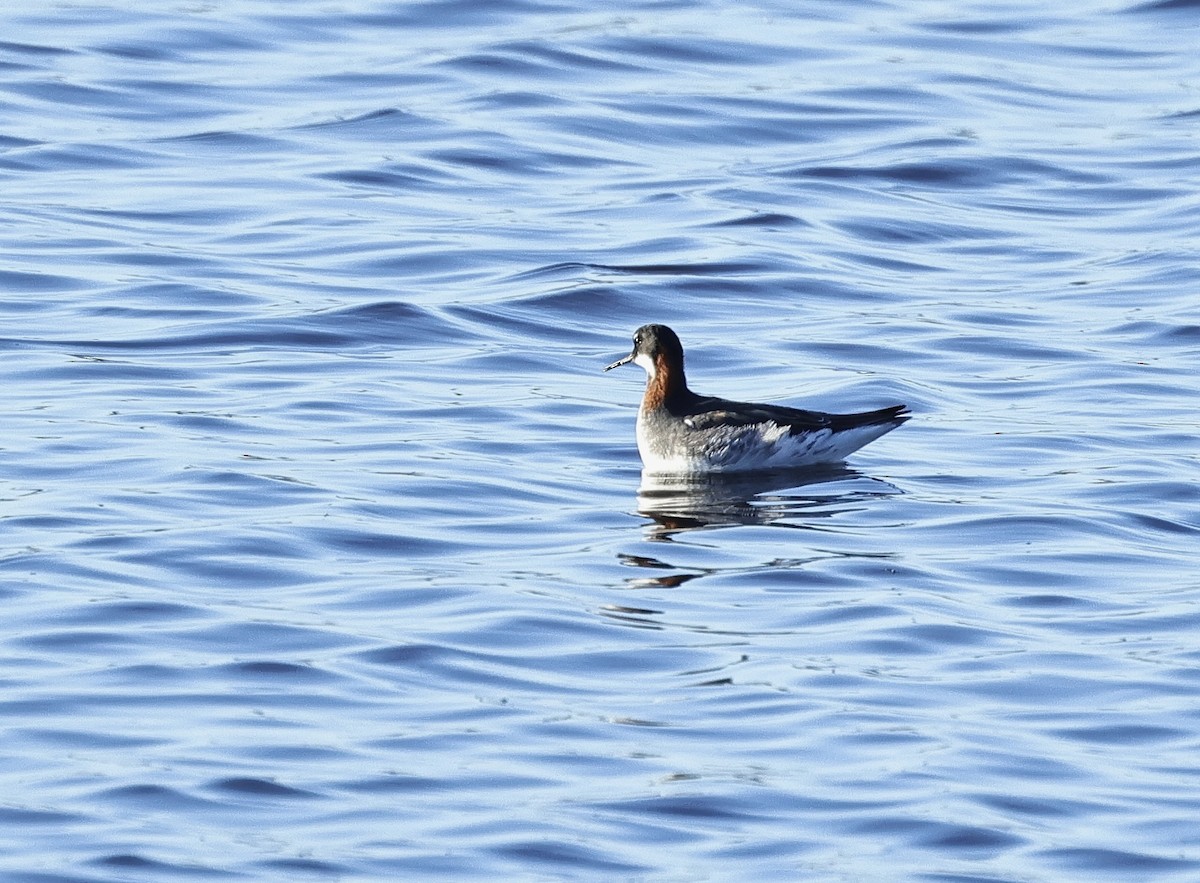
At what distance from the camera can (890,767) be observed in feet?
29.1

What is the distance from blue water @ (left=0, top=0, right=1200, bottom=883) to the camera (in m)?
8.55

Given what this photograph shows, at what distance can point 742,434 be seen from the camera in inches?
583

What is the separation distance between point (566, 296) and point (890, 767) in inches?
407

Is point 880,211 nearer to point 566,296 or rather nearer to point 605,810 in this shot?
point 566,296

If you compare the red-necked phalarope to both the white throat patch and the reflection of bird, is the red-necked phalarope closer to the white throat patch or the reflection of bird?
the reflection of bird

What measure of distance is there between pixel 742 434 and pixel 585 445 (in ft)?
3.60

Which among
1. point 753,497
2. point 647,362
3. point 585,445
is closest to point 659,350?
point 647,362

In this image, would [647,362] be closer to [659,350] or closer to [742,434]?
[659,350]

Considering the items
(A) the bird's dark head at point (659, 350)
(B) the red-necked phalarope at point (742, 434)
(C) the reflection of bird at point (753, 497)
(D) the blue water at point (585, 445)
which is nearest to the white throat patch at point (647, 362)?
(A) the bird's dark head at point (659, 350)

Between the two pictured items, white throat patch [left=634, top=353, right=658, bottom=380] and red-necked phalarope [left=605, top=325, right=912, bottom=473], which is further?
white throat patch [left=634, top=353, right=658, bottom=380]

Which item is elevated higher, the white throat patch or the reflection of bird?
the white throat patch

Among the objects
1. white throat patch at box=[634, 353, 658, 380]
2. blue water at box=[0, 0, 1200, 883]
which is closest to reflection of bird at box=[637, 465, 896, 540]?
blue water at box=[0, 0, 1200, 883]

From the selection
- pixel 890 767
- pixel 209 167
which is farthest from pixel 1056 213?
pixel 890 767

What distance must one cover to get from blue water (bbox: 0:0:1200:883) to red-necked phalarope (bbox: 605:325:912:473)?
192 millimetres
